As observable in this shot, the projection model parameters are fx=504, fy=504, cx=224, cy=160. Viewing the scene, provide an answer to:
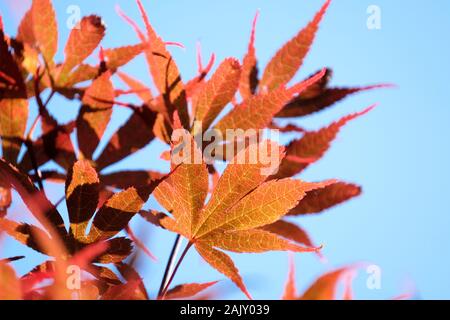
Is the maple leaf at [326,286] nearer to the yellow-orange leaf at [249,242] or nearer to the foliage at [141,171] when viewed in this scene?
the foliage at [141,171]

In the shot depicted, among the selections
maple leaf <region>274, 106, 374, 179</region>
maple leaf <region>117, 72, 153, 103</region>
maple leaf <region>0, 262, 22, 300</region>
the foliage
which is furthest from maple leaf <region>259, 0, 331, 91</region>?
maple leaf <region>0, 262, 22, 300</region>

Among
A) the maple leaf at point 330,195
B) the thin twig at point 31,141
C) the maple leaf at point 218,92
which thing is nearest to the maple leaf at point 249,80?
the maple leaf at point 218,92

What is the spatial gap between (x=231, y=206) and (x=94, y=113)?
337mm

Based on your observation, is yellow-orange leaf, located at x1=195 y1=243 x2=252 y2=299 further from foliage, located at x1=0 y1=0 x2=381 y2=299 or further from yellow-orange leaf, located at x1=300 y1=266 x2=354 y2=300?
yellow-orange leaf, located at x1=300 y1=266 x2=354 y2=300

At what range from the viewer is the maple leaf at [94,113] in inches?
34.9

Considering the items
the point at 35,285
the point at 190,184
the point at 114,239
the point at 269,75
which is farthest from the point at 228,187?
the point at 269,75

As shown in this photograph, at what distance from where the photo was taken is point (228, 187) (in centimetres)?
71

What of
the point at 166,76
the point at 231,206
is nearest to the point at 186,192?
the point at 231,206

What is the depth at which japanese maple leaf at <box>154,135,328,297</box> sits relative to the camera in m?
0.69

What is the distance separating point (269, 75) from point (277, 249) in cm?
48

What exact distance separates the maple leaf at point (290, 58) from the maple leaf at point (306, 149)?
14 cm

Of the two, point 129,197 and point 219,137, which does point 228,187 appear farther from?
point 219,137

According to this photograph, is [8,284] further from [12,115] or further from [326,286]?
[12,115]

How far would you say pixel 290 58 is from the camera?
1.01 metres
